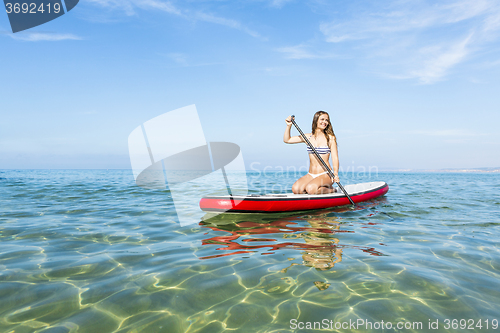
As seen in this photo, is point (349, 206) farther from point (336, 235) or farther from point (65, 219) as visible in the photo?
point (65, 219)

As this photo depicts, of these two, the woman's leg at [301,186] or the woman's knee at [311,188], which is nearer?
the woman's knee at [311,188]

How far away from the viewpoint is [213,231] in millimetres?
4840

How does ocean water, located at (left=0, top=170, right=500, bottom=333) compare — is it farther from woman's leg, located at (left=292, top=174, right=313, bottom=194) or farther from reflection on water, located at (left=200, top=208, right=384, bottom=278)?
woman's leg, located at (left=292, top=174, right=313, bottom=194)

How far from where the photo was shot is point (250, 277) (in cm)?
285

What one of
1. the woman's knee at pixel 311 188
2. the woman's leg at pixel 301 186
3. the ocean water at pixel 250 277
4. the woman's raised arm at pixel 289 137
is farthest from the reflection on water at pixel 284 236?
the woman's raised arm at pixel 289 137

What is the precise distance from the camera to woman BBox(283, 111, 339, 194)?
6625 millimetres

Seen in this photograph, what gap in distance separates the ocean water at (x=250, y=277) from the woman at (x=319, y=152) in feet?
5.38

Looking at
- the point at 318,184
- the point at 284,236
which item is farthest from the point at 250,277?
the point at 318,184

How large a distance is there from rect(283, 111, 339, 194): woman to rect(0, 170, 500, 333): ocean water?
64.6 inches

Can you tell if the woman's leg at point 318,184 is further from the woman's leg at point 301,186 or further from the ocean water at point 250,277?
the ocean water at point 250,277

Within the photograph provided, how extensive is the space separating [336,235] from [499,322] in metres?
2.40

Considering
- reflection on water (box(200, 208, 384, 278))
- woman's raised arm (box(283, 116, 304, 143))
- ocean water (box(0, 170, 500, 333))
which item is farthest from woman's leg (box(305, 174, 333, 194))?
ocean water (box(0, 170, 500, 333))

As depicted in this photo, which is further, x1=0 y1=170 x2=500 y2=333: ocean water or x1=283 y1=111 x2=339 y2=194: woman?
x1=283 y1=111 x2=339 y2=194: woman

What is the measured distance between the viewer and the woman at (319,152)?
662 cm
